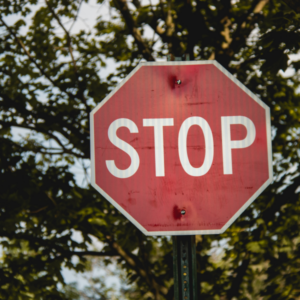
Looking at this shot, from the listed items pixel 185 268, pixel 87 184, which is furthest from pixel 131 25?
pixel 185 268

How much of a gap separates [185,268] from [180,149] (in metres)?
0.55

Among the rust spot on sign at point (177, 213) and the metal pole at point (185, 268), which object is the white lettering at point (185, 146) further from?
the metal pole at point (185, 268)

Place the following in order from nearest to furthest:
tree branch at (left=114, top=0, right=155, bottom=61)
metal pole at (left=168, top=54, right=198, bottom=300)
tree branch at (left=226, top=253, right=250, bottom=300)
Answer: metal pole at (left=168, top=54, right=198, bottom=300) < tree branch at (left=114, top=0, right=155, bottom=61) < tree branch at (left=226, top=253, right=250, bottom=300)

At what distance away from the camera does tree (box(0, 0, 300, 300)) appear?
4.66 m

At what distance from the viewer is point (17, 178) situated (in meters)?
4.28

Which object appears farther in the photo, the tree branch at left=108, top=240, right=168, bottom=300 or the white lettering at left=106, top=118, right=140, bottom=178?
the tree branch at left=108, top=240, right=168, bottom=300

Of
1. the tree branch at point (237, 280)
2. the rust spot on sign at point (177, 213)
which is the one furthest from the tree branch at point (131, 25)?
the rust spot on sign at point (177, 213)

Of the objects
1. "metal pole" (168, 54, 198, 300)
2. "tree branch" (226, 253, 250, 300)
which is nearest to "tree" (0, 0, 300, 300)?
"tree branch" (226, 253, 250, 300)

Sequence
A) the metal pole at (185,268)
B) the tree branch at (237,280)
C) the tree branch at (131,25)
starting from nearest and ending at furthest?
the metal pole at (185,268)
the tree branch at (131,25)
the tree branch at (237,280)

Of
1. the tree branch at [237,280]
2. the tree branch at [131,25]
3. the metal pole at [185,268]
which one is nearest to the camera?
the metal pole at [185,268]

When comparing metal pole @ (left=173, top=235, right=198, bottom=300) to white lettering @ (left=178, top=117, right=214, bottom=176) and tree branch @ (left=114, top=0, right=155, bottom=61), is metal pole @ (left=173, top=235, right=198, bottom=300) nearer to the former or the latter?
white lettering @ (left=178, top=117, right=214, bottom=176)

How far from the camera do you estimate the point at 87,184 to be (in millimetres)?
5777

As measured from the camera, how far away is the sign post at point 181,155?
1.71 m

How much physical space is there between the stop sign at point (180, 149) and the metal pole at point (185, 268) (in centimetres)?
8
